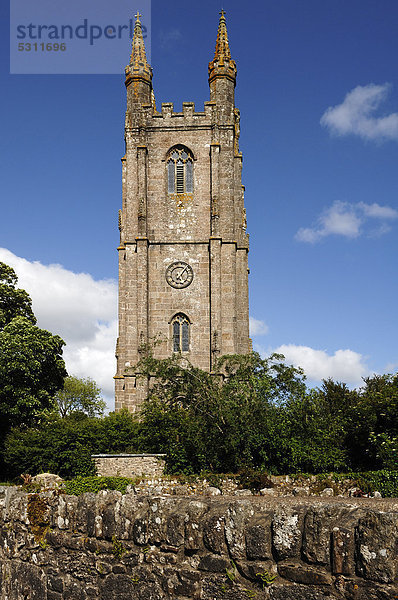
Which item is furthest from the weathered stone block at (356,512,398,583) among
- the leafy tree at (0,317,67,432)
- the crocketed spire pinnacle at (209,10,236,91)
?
the crocketed spire pinnacle at (209,10,236,91)

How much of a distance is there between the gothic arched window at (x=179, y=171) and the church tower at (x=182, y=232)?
0.23 ft

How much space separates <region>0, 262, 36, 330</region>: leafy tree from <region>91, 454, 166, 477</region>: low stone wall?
37.1ft

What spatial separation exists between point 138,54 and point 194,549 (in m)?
44.8

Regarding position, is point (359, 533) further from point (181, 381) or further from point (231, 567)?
point (181, 381)

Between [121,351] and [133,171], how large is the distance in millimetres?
12541

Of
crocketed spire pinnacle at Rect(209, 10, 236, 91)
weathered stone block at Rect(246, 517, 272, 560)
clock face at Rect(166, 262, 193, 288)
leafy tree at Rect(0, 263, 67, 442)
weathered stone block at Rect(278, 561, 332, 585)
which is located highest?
crocketed spire pinnacle at Rect(209, 10, 236, 91)

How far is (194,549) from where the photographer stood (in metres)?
3.72

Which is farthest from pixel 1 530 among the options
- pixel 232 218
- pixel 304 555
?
pixel 232 218

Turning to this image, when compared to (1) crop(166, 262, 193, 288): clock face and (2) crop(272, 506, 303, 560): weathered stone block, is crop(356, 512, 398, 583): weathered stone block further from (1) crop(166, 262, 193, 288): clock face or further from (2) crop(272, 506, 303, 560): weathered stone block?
(1) crop(166, 262, 193, 288): clock face

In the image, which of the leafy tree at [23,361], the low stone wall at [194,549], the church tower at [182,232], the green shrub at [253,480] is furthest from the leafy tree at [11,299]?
the low stone wall at [194,549]

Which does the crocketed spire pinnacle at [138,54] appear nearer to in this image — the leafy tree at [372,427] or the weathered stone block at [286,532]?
the leafy tree at [372,427]

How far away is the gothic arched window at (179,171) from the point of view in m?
41.1

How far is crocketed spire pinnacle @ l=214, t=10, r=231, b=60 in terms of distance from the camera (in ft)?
143

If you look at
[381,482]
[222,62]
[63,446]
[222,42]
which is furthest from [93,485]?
[222,42]
